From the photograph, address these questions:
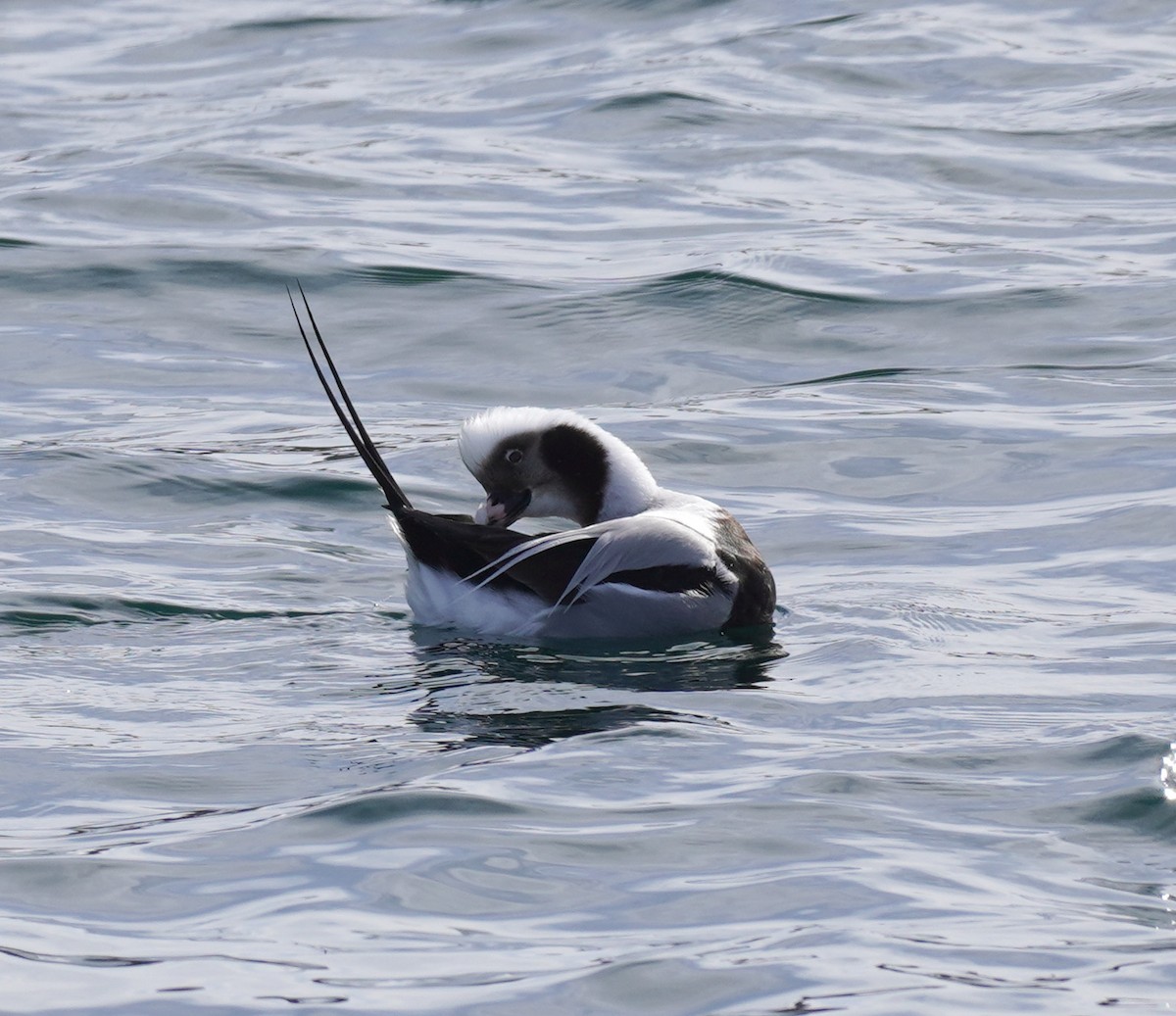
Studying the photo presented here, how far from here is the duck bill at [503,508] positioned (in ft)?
20.5

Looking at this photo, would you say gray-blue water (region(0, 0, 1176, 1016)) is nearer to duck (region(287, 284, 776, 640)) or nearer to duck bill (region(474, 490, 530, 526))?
duck (region(287, 284, 776, 640))

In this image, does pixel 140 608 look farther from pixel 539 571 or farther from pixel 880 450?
pixel 880 450

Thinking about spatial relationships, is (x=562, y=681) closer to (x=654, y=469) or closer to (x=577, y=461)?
(x=577, y=461)

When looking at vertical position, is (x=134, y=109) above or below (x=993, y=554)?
above

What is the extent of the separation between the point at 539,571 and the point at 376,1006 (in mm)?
2354

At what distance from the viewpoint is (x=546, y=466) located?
20.6 ft

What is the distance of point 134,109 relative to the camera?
538 inches

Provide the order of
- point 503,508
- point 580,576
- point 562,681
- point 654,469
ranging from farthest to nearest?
point 654,469, point 503,508, point 580,576, point 562,681

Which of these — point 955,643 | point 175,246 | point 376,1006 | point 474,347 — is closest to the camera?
point 376,1006

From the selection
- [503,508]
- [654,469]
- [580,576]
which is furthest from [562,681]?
[654,469]

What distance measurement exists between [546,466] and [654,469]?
1.58 m

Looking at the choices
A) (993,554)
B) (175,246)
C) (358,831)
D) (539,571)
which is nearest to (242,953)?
(358,831)

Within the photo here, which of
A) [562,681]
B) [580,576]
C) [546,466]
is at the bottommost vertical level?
[562,681]

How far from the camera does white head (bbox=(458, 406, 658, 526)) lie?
6230mm
